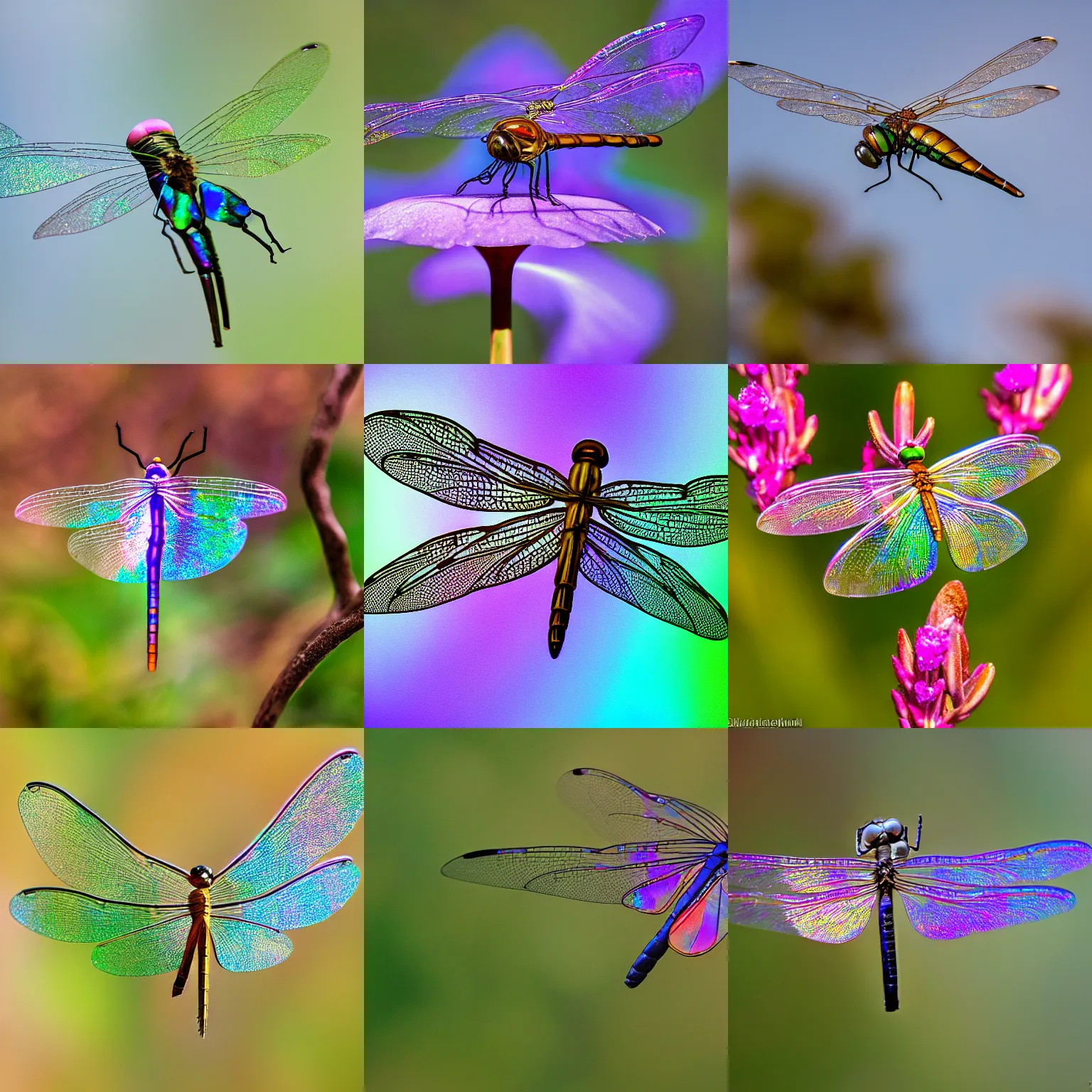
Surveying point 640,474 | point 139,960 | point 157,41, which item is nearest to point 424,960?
point 139,960

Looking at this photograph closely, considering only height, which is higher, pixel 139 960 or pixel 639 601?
pixel 639 601

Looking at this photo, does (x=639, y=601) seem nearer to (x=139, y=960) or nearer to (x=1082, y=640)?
(x=1082, y=640)

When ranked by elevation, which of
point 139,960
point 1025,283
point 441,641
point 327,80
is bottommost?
point 139,960

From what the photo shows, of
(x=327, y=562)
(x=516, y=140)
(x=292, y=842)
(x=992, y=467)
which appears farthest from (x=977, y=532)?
(x=292, y=842)

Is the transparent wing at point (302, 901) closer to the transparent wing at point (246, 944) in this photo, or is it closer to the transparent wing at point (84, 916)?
the transparent wing at point (246, 944)

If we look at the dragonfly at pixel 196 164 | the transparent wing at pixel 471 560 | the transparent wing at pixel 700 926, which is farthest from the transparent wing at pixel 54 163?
the transparent wing at pixel 700 926

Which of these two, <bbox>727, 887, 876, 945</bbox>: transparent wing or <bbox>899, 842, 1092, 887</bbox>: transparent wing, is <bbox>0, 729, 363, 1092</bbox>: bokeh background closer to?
<bbox>727, 887, 876, 945</bbox>: transparent wing
